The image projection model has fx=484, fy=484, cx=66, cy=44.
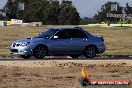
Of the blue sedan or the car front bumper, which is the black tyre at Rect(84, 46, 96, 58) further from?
the car front bumper

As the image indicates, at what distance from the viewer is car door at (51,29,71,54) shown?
80.9 feet

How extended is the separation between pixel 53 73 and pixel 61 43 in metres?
7.14

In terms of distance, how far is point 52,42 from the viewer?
24.5 metres

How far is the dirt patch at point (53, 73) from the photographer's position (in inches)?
578

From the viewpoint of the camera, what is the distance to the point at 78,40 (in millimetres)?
25234

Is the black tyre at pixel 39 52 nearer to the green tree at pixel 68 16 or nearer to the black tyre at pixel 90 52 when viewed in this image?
the black tyre at pixel 90 52

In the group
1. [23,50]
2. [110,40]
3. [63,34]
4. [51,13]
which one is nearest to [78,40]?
[63,34]

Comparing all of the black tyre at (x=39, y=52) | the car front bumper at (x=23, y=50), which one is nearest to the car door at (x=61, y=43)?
the black tyre at (x=39, y=52)

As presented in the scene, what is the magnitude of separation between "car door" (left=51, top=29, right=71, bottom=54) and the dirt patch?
304 centimetres

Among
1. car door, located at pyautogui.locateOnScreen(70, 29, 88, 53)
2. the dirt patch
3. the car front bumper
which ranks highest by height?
car door, located at pyautogui.locateOnScreen(70, 29, 88, 53)

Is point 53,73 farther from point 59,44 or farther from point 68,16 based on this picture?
point 68,16

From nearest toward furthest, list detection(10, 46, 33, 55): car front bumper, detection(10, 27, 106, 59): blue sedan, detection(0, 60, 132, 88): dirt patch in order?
1. detection(0, 60, 132, 88): dirt patch
2. detection(10, 46, 33, 55): car front bumper
3. detection(10, 27, 106, 59): blue sedan

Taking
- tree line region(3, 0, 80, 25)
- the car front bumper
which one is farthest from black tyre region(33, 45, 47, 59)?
tree line region(3, 0, 80, 25)

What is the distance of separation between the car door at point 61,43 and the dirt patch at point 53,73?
3.04 m
